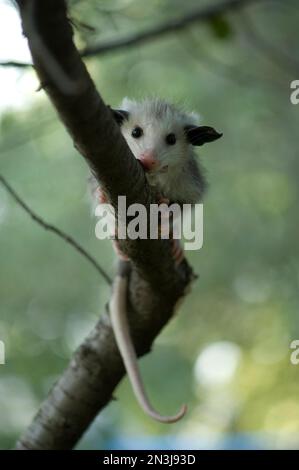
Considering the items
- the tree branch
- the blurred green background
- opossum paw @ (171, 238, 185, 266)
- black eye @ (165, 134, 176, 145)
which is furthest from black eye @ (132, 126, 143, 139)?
the blurred green background

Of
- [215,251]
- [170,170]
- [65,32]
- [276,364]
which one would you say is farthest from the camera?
[215,251]

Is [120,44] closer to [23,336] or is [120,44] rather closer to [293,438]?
[23,336]

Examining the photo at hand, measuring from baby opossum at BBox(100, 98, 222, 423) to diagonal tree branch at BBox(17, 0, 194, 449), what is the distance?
8 centimetres

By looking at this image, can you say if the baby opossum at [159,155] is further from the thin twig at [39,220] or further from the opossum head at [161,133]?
the thin twig at [39,220]

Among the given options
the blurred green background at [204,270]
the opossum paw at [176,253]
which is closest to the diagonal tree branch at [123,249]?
the opossum paw at [176,253]

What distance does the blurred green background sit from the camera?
15.9 ft

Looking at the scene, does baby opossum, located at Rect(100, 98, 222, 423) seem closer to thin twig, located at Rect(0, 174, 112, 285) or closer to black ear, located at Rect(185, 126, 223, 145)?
black ear, located at Rect(185, 126, 223, 145)

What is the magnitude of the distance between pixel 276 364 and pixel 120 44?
14.3 ft

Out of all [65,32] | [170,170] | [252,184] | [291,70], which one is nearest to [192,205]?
[170,170]

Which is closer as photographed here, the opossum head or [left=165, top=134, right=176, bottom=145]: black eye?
the opossum head

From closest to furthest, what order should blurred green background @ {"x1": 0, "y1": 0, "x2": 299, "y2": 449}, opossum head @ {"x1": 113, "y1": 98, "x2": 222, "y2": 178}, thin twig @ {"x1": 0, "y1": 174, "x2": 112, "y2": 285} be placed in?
1. thin twig @ {"x1": 0, "y1": 174, "x2": 112, "y2": 285}
2. opossum head @ {"x1": 113, "y1": 98, "x2": 222, "y2": 178}
3. blurred green background @ {"x1": 0, "y1": 0, "x2": 299, "y2": 449}

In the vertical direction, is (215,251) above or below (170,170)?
above

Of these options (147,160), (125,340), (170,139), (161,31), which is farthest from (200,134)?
(125,340)

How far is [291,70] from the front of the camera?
3092 mm
